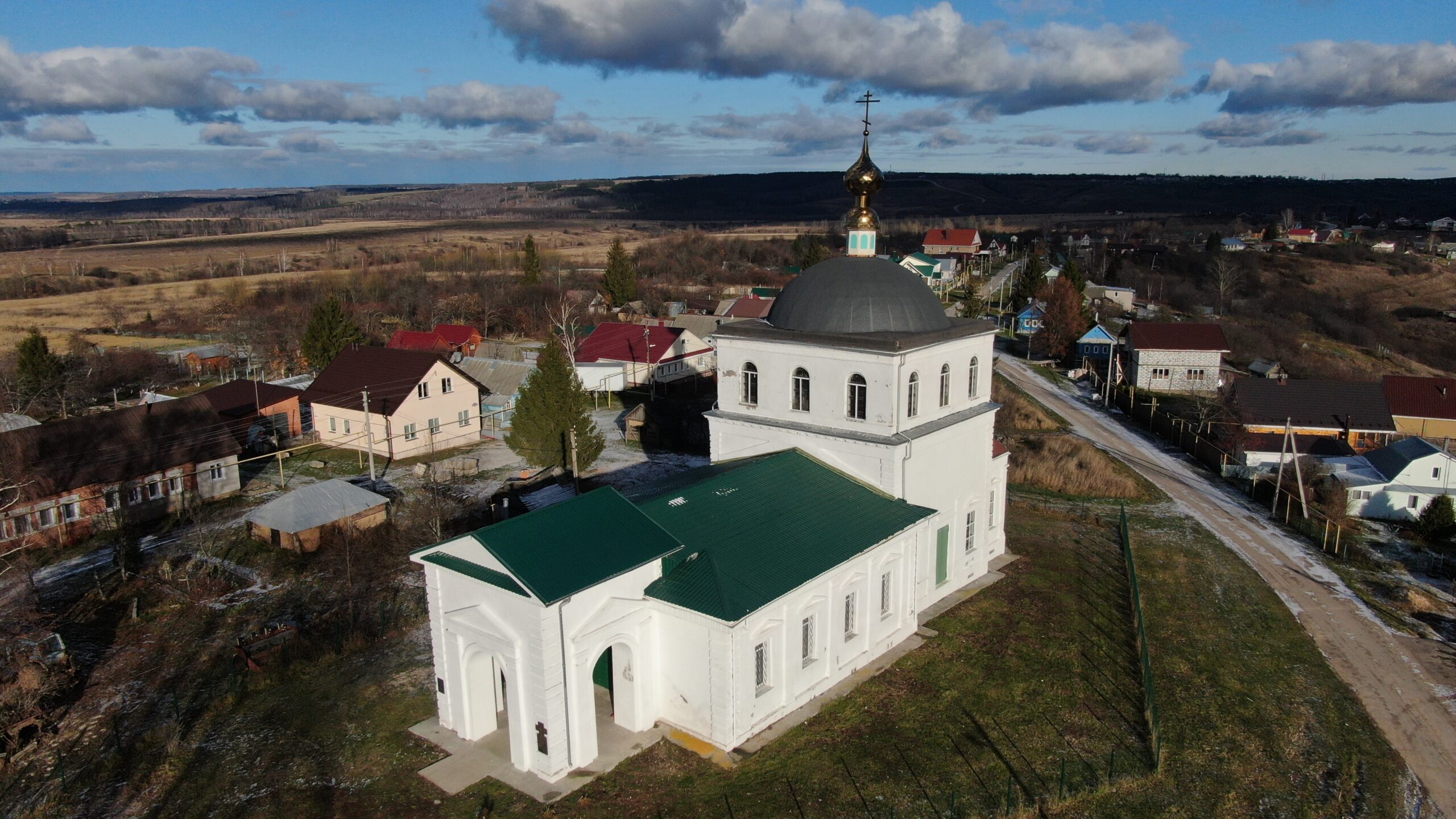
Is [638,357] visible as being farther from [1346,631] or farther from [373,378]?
[1346,631]

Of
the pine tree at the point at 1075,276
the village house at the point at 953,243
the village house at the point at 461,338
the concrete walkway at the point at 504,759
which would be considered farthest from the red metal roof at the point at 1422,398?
the village house at the point at 953,243

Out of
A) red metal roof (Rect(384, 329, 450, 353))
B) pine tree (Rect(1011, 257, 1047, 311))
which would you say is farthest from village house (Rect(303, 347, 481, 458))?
pine tree (Rect(1011, 257, 1047, 311))

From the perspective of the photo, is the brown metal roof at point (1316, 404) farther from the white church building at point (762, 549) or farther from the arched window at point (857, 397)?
the arched window at point (857, 397)

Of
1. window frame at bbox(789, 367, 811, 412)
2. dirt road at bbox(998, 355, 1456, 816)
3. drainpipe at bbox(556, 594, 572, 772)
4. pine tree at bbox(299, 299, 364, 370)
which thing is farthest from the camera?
pine tree at bbox(299, 299, 364, 370)

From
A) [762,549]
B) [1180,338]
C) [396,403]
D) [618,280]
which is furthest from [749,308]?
[762,549]

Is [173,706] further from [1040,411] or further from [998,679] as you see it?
[1040,411]

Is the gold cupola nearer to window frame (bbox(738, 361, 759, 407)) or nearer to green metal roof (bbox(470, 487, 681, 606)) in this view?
window frame (bbox(738, 361, 759, 407))

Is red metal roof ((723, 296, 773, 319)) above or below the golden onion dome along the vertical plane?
below
